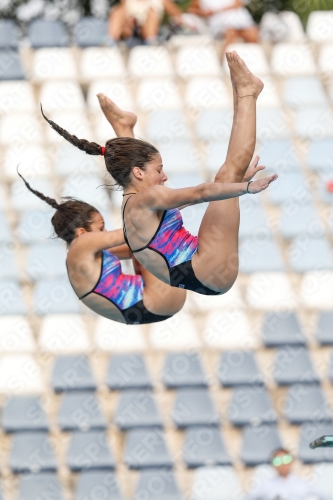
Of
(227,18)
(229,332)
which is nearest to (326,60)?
(227,18)

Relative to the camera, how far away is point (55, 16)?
10.9m

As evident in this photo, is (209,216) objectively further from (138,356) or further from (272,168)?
(272,168)

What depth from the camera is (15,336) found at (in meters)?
7.84

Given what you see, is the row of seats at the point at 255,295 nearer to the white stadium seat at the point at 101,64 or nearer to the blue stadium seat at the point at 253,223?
the blue stadium seat at the point at 253,223

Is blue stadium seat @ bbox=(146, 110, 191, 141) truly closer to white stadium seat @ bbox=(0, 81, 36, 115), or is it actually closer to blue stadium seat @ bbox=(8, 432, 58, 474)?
white stadium seat @ bbox=(0, 81, 36, 115)

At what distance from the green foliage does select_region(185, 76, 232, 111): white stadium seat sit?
1.88m

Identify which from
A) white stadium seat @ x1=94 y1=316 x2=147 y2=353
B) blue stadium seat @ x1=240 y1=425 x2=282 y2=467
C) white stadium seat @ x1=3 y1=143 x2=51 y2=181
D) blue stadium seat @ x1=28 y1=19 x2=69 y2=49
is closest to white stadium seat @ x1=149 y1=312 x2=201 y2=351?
white stadium seat @ x1=94 y1=316 x2=147 y2=353

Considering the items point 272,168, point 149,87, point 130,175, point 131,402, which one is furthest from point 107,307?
point 149,87

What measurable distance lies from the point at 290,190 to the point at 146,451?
9.91 feet

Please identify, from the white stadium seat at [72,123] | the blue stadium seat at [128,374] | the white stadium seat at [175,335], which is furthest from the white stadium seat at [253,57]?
the blue stadium seat at [128,374]

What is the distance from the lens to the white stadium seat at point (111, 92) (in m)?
9.29

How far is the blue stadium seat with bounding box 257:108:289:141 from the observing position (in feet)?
30.1

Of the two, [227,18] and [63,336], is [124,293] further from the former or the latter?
[227,18]

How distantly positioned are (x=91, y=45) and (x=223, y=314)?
12.5 ft
